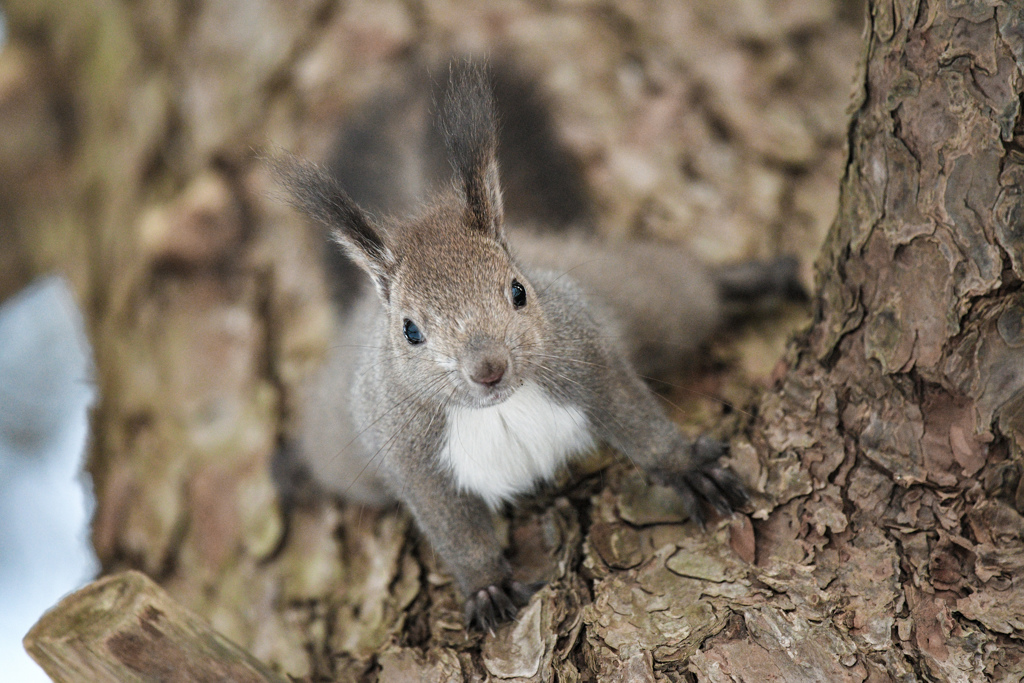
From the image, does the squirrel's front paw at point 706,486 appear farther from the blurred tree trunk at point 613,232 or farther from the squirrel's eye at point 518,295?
the squirrel's eye at point 518,295

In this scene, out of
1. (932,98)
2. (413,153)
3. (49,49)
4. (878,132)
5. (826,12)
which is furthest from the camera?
(49,49)

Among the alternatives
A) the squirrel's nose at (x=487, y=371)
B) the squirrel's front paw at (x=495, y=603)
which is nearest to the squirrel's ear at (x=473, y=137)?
the squirrel's nose at (x=487, y=371)

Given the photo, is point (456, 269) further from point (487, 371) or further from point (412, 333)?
point (487, 371)

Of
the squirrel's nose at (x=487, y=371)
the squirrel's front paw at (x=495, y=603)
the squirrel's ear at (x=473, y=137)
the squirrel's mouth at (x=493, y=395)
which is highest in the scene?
the squirrel's ear at (x=473, y=137)

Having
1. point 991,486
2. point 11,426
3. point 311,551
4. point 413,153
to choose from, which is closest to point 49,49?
point 11,426

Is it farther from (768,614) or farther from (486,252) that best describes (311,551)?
(768,614)

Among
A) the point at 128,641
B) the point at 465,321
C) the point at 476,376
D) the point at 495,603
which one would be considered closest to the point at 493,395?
the point at 476,376

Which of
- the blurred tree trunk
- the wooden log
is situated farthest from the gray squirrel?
the wooden log
